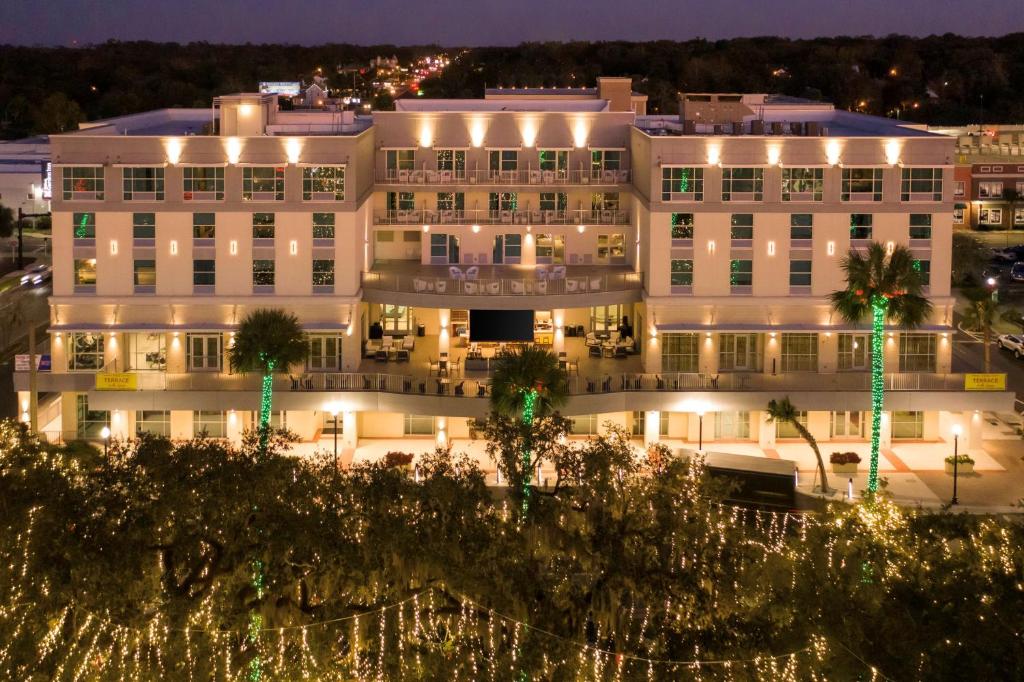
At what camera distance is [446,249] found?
64.7 meters

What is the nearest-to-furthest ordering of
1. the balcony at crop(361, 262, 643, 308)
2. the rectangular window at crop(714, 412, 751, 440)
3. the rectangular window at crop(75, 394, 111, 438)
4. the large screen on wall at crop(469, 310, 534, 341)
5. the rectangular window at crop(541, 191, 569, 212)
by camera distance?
the rectangular window at crop(75, 394, 111, 438) → the rectangular window at crop(714, 412, 751, 440) → the balcony at crop(361, 262, 643, 308) → the large screen on wall at crop(469, 310, 534, 341) → the rectangular window at crop(541, 191, 569, 212)

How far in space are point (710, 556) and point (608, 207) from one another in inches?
1340

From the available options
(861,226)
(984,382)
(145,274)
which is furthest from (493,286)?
(984,382)

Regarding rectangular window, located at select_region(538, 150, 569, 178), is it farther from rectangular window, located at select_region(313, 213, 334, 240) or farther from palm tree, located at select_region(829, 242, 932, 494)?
palm tree, located at select_region(829, 242, 932, 494)

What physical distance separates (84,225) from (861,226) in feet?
99.7

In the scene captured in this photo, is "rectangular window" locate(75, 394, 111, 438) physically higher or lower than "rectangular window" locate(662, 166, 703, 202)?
lower

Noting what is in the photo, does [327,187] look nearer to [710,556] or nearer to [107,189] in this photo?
[107,189]

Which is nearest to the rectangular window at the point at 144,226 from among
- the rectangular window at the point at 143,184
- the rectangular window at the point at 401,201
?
the rectangular window at the point at 143,184

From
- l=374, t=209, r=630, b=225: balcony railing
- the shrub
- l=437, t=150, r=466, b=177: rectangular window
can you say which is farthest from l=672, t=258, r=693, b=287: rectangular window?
l=437, t=150, r=466, b=177: rectangular window

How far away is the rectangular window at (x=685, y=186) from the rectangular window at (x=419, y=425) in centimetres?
1271

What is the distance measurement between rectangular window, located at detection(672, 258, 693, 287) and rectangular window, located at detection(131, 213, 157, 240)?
802 inches

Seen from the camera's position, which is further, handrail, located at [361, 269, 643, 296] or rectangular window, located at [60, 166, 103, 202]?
handrail, located at [361, 269, 643, 296]

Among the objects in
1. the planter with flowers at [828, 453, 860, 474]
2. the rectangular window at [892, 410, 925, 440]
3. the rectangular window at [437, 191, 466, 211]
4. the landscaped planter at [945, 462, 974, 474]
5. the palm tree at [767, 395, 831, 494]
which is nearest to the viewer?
the palm tree at [767, 395, 831, 494]

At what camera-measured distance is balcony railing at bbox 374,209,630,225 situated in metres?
64.2
